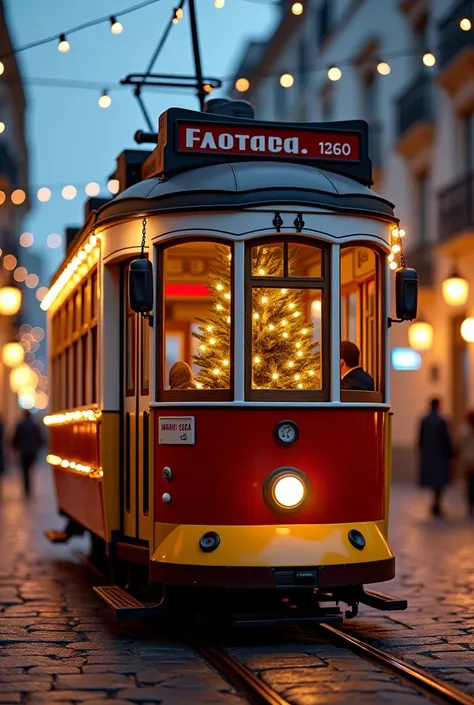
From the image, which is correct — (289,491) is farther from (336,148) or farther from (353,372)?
(336,148)

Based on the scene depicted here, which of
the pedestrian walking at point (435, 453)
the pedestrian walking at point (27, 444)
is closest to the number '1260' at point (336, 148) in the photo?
the pedestrian walking at point (435, 453)

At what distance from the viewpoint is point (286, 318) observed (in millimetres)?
9367

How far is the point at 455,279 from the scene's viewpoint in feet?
72.0

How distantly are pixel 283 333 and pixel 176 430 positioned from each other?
1002 millimetres

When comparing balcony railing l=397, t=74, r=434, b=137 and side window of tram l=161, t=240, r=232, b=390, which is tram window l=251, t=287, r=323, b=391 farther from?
balcony railing l=397, t=74, r=434, b=137

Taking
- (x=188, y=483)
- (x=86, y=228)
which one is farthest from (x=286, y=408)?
(x=86, y=228)

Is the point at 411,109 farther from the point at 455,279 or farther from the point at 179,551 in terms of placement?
the point at 179,551

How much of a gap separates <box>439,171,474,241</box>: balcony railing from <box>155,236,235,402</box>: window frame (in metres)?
18.5

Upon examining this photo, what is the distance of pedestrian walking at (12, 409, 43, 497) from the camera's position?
27188 mm

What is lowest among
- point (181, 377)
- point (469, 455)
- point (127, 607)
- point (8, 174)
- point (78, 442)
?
point (127, 607)

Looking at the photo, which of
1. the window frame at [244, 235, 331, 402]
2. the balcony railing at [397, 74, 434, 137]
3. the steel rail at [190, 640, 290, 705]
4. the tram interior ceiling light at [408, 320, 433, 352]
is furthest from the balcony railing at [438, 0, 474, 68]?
the steel rail at [190, 640, 290, 705]

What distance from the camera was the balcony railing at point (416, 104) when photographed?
3086 cm

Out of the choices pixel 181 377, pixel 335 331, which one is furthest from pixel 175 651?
pixel 335 331

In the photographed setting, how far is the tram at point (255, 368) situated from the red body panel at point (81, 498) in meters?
0.65
